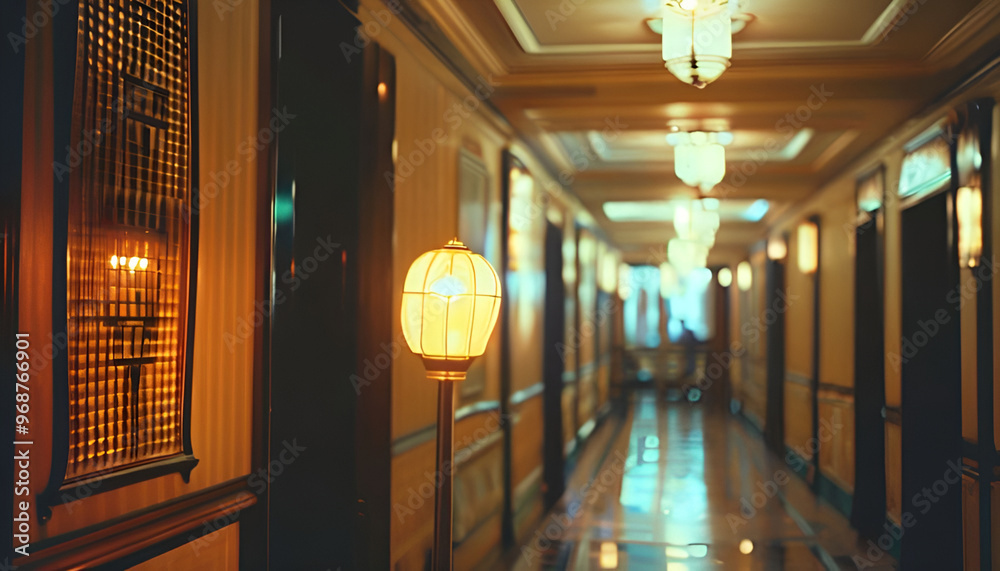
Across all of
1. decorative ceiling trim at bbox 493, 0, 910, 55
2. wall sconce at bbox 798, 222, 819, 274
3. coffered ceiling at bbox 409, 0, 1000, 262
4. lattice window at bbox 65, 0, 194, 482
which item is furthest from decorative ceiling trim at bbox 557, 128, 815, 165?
lattice window at bbox 65, 0, 194, 482

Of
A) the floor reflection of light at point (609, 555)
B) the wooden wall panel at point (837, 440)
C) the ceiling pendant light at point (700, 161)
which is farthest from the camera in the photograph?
the wooden wall panel at point (837, 440)

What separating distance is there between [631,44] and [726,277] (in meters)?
14.3

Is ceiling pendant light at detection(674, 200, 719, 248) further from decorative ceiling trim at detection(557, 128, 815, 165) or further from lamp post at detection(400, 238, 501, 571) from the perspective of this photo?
lamp post at detection(400, 238, 501, 571)

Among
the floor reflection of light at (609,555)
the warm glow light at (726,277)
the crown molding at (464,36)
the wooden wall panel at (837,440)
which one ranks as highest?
the crown molding at (464,36)

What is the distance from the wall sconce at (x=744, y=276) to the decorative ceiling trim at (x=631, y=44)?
10.9m

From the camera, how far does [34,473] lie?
2.05 metres

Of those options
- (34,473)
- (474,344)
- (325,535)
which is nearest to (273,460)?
(325,535)

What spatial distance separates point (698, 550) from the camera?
5887 mm

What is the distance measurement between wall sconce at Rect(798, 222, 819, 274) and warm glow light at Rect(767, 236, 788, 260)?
1.09 meters

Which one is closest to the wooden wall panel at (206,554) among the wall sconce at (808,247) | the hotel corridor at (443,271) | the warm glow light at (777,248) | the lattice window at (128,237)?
the hotel corridor at (443,271)

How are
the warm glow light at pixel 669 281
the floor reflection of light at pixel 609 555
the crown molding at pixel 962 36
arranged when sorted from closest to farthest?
the crown molding at pixel 962 36, the floor reflection of light at pixel 609 555, the warm glow light at pixel 669 281

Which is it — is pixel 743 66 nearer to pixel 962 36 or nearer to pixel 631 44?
pixel 631 44

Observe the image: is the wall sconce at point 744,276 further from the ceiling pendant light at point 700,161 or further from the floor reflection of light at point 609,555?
the floor reflection of light at point 609,555

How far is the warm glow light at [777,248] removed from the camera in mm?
11273
